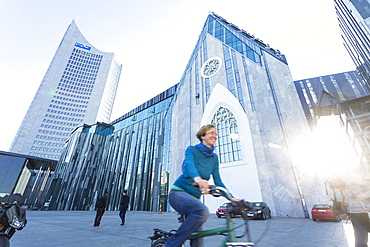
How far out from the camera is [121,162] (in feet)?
114

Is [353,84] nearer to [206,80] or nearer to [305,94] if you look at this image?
[305,94]

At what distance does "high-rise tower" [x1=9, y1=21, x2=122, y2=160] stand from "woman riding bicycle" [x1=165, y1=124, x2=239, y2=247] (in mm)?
90111

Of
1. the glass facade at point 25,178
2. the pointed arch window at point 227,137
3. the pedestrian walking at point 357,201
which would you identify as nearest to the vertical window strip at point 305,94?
the pointed arch window at point 227,137

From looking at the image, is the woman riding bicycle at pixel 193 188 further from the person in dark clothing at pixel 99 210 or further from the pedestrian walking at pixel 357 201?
the person in dark clothing at pixel 99 210

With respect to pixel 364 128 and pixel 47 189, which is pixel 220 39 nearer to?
pixel 364 128

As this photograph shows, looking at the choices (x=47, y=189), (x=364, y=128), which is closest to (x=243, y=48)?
(x=364, y=128)

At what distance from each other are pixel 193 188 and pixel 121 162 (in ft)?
120

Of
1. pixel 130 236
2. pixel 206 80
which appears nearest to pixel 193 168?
pixel 130 236

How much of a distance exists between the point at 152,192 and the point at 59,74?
94.8 meters

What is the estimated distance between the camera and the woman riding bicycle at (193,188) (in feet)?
4.95

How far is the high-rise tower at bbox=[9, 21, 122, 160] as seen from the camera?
70.7m

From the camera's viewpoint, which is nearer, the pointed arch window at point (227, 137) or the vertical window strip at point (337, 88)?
the pointed arch window at point (227, 137)

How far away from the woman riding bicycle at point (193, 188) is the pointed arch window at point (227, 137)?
17.0 metres

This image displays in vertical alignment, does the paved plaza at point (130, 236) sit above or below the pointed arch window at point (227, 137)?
below
